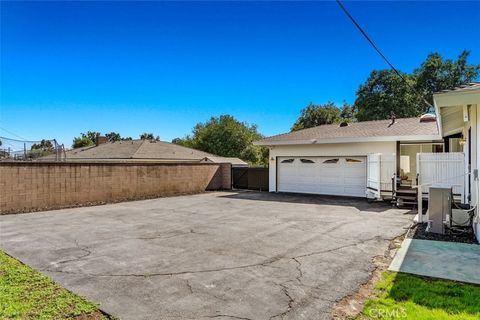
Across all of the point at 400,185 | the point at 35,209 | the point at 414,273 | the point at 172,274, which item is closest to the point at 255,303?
the point at 172,274

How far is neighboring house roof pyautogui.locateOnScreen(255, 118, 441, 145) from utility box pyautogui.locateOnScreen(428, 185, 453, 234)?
254 inches

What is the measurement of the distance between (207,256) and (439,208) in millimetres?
5361

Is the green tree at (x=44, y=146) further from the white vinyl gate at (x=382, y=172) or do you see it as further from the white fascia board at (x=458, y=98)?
the white fascia board at (x=458, y=98)

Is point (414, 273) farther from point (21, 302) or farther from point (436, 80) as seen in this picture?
point (436, 80)

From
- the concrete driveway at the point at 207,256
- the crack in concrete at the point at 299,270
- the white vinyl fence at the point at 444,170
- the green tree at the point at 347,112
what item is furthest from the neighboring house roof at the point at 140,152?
the green tree at the point at 347,112

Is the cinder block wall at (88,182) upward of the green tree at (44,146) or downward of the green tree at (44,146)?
downward

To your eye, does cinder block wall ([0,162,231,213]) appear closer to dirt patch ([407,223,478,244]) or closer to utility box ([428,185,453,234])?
dirt patch ([407,223,478,244])

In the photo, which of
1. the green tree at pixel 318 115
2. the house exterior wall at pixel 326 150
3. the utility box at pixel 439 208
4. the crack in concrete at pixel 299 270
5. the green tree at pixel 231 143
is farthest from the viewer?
the green tree at pixel 231 143

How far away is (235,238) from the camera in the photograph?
7047 millimetres

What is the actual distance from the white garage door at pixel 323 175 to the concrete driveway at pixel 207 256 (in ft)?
15.5

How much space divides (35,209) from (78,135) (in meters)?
51.1

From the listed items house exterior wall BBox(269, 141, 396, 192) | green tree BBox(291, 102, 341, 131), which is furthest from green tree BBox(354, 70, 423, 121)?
house exterior wall BBox(269, 141, 396, 192)

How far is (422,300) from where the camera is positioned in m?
3.69

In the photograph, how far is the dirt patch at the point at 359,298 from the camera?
137 inches
